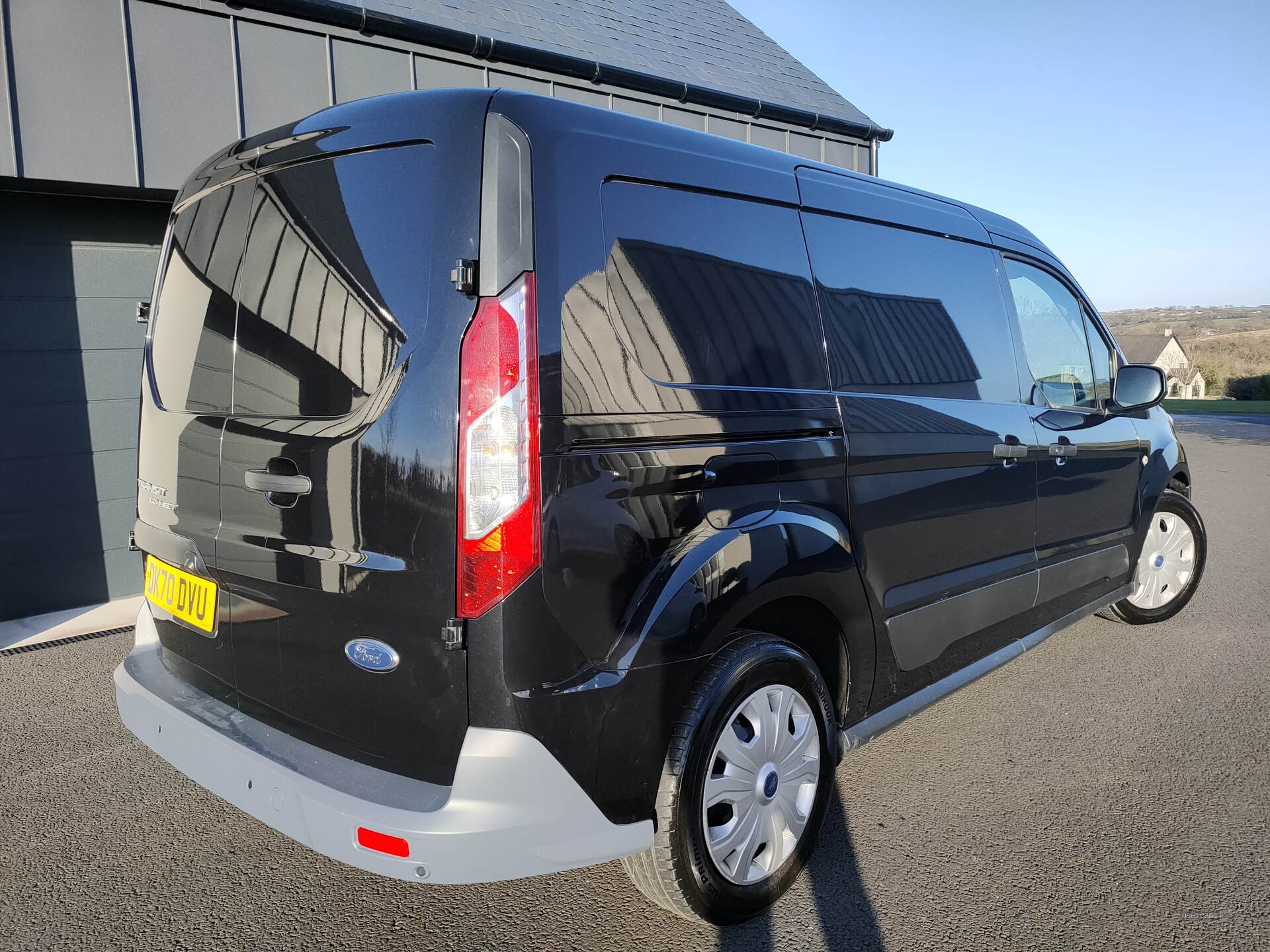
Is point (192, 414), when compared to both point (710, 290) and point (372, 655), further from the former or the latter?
point (710, 290)

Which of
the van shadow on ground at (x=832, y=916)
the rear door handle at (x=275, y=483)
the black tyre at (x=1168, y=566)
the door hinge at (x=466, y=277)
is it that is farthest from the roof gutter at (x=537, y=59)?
the van shadow on ground at (x=832, y=916)

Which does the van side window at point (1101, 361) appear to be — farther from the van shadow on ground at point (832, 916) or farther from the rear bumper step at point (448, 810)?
the rear bumper step at point (448, 810)

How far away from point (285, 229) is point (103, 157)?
363 centimetres

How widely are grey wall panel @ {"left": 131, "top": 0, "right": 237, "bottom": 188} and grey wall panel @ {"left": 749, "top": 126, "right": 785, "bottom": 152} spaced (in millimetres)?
4260

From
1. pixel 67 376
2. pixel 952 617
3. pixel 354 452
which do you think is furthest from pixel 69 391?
pixel 952 617

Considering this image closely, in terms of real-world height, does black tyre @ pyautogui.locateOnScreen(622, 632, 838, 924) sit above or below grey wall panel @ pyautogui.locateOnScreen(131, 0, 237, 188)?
below

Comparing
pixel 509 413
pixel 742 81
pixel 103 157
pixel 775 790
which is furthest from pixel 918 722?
pixel 742 81

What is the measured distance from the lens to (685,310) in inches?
89.8

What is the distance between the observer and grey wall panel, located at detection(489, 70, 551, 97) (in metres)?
6.38

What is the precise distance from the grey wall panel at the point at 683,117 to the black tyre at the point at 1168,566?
176 inches

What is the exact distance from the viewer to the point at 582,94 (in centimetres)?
682

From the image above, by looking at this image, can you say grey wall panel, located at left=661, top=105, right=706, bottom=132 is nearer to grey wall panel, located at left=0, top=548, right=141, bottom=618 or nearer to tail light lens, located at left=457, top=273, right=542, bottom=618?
grey wall panel, located at left=0, top=548, right=141, bottom=618

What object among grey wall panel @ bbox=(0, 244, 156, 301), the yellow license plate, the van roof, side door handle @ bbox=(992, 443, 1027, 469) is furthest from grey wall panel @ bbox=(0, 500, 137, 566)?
side door handle @ bbox=(992, 443, 1027, 469)

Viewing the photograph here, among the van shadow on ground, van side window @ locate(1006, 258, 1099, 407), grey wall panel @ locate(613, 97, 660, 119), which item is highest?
grey wall panel @ locate(613, 97, 660, 119)
